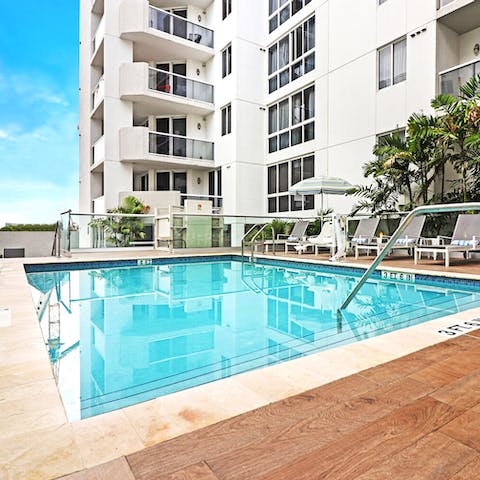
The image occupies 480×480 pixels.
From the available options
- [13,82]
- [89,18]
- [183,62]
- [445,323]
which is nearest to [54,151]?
[13,82]

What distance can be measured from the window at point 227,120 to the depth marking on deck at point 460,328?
13.5 m

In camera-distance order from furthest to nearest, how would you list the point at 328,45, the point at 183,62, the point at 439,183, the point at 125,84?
the point at 183,62 → the point at 125,84 → the point at 328,45 → the point at 439,183

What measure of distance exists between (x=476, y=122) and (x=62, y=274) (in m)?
9.10

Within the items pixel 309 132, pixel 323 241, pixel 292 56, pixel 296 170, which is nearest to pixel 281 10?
pixel 292 56

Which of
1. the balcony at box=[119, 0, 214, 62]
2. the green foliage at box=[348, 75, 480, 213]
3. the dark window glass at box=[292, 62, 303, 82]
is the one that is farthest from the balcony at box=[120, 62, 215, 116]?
the green foliage at box=[348, 75, 480, 213]

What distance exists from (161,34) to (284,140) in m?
6.23

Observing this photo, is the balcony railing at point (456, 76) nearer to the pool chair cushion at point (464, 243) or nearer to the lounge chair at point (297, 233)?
the pool chair cushion at point (464, 243)

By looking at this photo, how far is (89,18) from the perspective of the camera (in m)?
18.9

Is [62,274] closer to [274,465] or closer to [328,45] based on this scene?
[274,465]

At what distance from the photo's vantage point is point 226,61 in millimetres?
16203

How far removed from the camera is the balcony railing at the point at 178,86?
15602 mm

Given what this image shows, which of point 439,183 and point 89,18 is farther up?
point 89,18

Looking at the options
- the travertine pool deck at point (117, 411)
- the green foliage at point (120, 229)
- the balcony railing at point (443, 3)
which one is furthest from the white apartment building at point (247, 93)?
the travertine pool deck at point (117, 411)

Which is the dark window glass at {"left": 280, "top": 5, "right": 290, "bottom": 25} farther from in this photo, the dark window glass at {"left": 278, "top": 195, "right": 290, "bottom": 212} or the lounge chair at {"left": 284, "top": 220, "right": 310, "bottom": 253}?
the lounge chair at {"left": 284, "top": 220, "right": 310, "bottom": 253}
